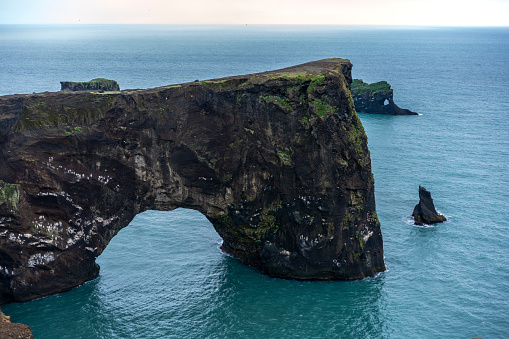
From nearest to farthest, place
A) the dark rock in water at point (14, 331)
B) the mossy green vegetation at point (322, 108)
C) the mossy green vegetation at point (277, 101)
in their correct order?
the dark rock in water at point (14, 331), the mossy green vegetation at point (322, 108), the mossy green vegetation at point (277, 101)

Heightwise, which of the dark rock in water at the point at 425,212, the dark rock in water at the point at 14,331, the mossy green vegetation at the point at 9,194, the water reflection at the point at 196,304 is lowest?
the water reflection at the point at 196,304

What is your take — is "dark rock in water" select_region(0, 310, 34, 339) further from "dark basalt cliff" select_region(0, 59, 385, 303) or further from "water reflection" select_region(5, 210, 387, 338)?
"dark basalt cliff" select_region(0, 59, 385, 303)

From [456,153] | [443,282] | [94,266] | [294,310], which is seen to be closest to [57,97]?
[94,266]

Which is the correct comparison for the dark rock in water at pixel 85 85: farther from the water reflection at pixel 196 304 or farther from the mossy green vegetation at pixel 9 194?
the mossy green vegetation at pixel 9 194

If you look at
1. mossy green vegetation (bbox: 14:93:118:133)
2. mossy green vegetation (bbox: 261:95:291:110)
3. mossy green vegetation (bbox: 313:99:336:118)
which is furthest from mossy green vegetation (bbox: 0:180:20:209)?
mossy green vegetation (bbox: 313:99:336:118)

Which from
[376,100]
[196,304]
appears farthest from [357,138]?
[376,100]

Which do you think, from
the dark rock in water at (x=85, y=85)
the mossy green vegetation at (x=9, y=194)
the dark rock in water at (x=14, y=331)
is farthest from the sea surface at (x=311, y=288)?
the dark rock in water at (x=85, y=85)

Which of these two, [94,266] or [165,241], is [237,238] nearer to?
[165,241]

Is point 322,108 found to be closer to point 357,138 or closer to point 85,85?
point 357,138
